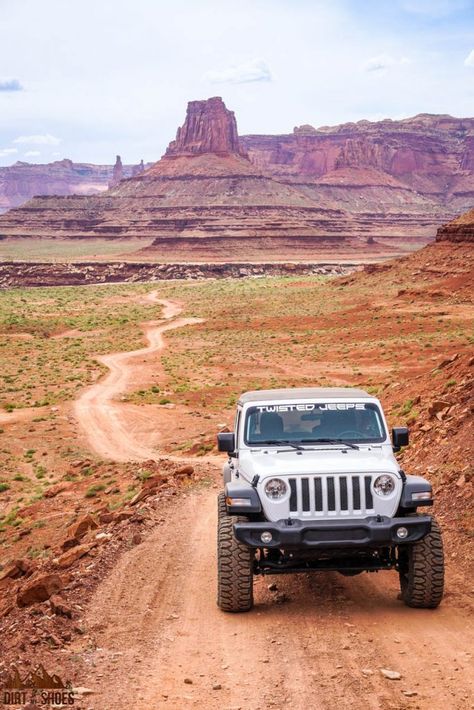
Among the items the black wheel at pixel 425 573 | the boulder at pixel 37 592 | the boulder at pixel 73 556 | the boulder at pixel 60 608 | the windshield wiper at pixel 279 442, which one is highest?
the windshield wiper at pixel 279 442

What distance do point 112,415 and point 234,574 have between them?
23384 mm

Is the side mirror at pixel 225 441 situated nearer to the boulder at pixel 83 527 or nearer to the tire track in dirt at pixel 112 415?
the boulder at pixel 83 527

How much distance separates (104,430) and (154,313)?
2050 inches

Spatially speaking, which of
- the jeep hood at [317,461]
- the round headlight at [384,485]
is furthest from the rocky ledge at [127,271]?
the round headlight at [384,485]

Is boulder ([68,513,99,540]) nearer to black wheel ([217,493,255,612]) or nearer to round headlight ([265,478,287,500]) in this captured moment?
black wheel ([217,493,255,612])

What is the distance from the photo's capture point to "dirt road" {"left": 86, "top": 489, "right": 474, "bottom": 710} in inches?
303

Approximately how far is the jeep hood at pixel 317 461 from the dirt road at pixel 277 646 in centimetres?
148

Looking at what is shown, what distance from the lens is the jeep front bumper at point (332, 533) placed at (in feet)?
30.7

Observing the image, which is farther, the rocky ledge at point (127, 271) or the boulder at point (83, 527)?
the rocky ledge at point (127, 271)

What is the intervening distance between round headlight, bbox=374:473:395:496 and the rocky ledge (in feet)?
443

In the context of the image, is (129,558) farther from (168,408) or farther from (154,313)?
(154,313)

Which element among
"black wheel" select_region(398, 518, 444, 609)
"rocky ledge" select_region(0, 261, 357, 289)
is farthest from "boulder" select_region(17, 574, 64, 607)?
"rocky ledge" select_region(0, 261, 357, 289)

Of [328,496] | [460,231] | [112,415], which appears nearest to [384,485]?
[328,496]

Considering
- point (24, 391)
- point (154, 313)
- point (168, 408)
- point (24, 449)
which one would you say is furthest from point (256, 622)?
point (154, 313)
